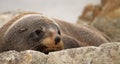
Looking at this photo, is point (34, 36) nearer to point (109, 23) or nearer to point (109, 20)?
point (109, 23)

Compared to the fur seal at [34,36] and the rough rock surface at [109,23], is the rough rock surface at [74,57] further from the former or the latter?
the rough rock surface at [109,23]

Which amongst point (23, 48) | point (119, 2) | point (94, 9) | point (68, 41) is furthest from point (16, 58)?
point (94, 9)

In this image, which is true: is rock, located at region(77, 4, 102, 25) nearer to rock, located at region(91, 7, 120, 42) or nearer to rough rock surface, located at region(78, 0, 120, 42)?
rough rock surface, located at region(78, 0, 120, 42)

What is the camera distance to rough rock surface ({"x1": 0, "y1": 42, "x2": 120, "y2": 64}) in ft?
23.9

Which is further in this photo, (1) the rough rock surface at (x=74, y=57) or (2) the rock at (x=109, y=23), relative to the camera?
(2) the rock at (x=109, y=23)

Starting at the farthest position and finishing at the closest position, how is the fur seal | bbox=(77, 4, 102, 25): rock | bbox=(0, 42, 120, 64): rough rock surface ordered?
bbox=(77, 4, 102, 25): rock → the fur seal → bbox=(0, 42, 120, 64): rough rock surface

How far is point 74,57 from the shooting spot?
7.51 meters

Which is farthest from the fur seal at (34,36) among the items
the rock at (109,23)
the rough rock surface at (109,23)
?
the rock at (109,23)

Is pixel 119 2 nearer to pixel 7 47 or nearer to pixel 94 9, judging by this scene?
pixel 94 9

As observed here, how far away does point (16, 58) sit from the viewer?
24.2ft

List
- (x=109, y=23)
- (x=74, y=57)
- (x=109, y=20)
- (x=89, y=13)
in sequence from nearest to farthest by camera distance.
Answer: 1. (x=74, y=57)
2. (x=109, y=23)
3. (x=109, y=20)
4. (x=89, y=13)

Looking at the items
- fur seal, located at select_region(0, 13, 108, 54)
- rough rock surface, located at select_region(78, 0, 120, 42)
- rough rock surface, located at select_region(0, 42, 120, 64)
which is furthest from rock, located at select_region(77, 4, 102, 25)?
rough rock surface, located at select_region(0, 42, 120, 64)

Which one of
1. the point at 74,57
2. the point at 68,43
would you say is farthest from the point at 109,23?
the point at 74,57

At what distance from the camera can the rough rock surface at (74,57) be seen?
23.9 feet
